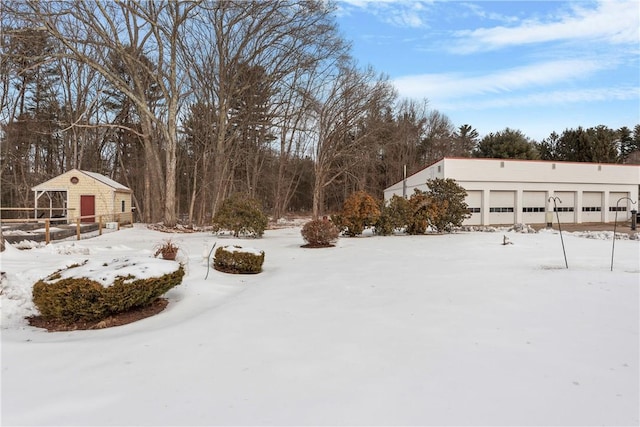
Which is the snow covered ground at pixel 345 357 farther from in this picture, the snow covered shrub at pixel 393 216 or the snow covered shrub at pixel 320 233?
the snow covered shrub at pixel 393 216

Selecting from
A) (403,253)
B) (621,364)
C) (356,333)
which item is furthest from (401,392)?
(403,253)

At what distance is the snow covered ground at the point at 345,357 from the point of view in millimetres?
2535

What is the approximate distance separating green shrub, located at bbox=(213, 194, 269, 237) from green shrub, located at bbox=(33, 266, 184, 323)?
9564mm

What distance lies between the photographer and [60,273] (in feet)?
15.9

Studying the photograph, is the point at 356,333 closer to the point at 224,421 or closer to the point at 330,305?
the point at 330,305

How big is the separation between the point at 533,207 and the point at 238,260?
74.1ft

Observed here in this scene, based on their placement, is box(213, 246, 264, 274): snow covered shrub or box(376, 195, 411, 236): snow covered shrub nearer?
box(213, 246, 264, 274): snow covered shrub

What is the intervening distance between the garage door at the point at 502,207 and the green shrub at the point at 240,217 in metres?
15.9

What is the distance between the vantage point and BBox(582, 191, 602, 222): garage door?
24797 millimetres

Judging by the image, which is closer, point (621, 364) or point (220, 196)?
point (621, 364)

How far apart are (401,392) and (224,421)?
129 centimetres

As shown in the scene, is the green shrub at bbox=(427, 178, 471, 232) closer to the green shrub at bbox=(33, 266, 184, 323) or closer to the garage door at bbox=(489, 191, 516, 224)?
the garage door at bbox=(489, 191, 516, 224)

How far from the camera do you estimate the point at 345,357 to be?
134 inches

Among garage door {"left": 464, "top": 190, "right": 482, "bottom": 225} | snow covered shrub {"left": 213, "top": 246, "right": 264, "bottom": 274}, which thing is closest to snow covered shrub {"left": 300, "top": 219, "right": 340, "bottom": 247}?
snow covered shrub {"left": 213, "top": 246, "right": 264, "bottom": 274}
